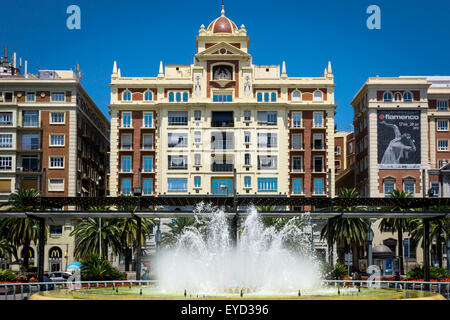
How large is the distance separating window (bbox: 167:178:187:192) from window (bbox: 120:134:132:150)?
23.1 ft

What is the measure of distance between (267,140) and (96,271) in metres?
46.8

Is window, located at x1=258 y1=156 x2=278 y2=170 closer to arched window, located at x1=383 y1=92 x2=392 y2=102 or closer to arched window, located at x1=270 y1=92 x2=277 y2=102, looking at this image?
arched window, located at x1=270 y1=92 x2=277 y2=102

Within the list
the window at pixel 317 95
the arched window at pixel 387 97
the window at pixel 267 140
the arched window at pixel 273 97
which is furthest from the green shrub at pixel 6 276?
the arched window at pixel 387 97

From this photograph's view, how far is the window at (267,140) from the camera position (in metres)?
87.4

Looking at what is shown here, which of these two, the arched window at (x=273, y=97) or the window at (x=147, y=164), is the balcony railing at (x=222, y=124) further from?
the window at (x=147, y=164)

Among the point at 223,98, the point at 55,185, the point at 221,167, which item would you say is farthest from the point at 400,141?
the point at 55,185

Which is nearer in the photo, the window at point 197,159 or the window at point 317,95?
the window at point 197,159

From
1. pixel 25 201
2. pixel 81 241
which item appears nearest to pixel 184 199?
pixel 25 201

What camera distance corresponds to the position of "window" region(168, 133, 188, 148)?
3430 inches

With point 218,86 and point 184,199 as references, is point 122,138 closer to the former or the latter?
point 218,86

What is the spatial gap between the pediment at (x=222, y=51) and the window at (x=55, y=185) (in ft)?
77.4

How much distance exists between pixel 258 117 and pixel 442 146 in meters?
24.2

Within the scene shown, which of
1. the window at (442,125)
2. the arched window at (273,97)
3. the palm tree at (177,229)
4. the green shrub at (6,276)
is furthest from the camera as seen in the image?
the arched window at (273,97)

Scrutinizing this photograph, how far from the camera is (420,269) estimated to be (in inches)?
1822
